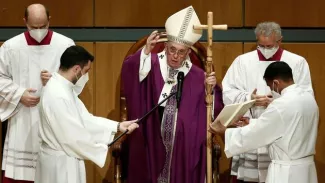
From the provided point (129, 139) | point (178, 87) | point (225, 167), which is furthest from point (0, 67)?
point (225, 167)

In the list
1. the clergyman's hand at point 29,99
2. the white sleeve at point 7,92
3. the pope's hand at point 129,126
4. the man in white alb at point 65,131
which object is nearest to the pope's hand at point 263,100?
the pope's hand at point 129,126

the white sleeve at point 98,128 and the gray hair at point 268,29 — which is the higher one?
the gray hair at point 268,29

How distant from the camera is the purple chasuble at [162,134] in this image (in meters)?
6.47

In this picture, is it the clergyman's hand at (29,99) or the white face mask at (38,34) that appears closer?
the clergyman's hand at (29,99)

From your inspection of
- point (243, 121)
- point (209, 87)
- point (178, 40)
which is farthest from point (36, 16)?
point (243, 121)

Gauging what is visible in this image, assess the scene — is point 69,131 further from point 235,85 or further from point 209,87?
point 235,85

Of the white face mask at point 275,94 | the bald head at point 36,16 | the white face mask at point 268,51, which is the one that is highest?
the bald head at point 36,16

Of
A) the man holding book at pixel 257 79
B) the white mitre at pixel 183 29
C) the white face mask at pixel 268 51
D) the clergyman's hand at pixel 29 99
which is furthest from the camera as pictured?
the white face mask at pixel 268 51

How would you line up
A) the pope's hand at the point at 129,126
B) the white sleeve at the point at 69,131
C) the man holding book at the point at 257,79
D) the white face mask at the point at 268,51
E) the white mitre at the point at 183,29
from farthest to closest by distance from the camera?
the white face mask at the point at 268,51 → the man holding book at the point at 257,79 → the white mitre at the point at 183,29 → the pope's hand at the point at 129,126 → the white sleeve at the point at 69,131

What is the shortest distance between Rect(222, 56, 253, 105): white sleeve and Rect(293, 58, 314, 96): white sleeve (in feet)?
1.46

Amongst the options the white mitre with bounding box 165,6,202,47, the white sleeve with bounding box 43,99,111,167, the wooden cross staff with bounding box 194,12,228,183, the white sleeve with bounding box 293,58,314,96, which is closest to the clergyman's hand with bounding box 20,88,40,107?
the white sleeve with bounding box 43,99,111,167

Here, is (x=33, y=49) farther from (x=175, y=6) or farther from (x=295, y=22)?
(x=295, y=22)

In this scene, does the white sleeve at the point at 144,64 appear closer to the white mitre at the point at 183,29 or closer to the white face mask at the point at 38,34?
the white mitre at the point at 183,29

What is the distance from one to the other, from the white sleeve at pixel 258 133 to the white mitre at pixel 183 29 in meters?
0.82
